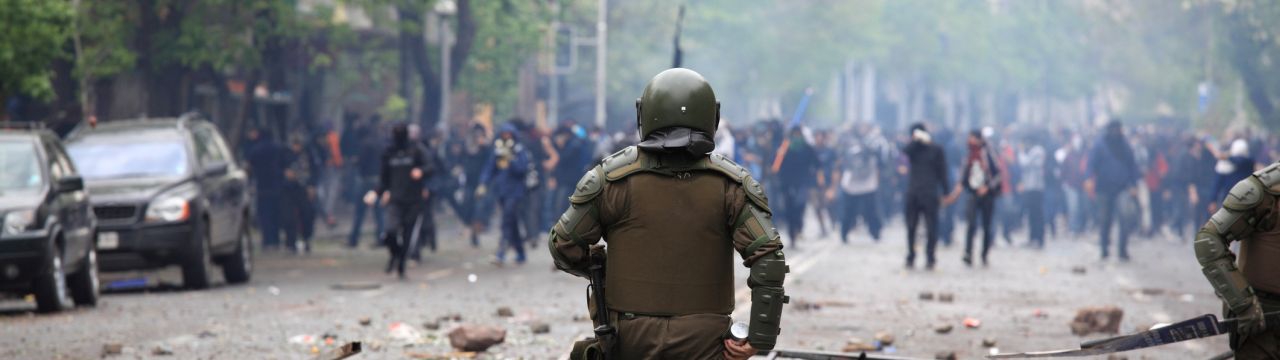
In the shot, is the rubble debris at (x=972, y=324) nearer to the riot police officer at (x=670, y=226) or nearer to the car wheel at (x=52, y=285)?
the car wheel at (x=52, y=285)

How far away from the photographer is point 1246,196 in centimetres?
661

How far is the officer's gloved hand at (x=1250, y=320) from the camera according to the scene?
21.0 ft

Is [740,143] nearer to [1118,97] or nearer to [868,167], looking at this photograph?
[868,167]

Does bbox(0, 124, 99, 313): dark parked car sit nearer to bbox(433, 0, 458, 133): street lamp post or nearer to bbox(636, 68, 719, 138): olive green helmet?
bbox(636, 68, 719, 138): olive green helmet

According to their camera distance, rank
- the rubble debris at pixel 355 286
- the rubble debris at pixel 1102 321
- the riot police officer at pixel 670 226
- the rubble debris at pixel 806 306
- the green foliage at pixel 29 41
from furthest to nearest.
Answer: the green foliage at pixel 29 41, the rubble debris at pixel 355 286, the rubble debris at pixel 806 306, the rubble debris at pixel 1102 321, the riot police officer at pixel 670 226

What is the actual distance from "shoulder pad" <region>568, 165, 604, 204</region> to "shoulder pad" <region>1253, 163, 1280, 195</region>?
2.43 m

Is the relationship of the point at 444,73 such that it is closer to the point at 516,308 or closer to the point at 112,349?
the point at 516,308

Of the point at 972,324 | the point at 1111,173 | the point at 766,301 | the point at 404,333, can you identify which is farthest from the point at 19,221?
the point at 1111,173

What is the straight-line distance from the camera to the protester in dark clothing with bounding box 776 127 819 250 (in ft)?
84.3

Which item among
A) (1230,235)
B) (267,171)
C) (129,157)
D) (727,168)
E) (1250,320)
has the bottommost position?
(267,171)

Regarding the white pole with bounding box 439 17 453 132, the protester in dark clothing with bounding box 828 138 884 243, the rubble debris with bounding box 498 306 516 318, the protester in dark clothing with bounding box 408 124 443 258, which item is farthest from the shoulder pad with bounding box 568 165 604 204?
the white pole with bounding box 439 17 453 132

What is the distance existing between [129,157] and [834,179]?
1448 centimetres

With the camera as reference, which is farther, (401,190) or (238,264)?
(401,190)

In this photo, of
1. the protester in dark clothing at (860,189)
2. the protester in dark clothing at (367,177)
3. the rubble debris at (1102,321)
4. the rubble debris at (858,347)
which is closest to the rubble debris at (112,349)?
the rubble debris at (858,347)
